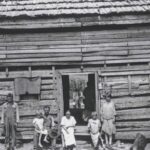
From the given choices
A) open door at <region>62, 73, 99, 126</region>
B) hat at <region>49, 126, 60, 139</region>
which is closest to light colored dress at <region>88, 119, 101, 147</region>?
hat at <region>49, 126, 60, 139</region>

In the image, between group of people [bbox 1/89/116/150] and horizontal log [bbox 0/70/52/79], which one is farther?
horizontal log [bbox 0/70/52/79]

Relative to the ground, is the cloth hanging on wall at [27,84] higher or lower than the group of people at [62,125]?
higher

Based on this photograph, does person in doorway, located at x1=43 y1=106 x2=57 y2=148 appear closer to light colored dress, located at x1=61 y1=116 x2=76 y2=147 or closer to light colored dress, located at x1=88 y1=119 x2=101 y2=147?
light colored dress, located at x1=61 y1=116 x2=76 y2=147

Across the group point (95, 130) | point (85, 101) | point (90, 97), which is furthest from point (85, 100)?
point (95, 130)

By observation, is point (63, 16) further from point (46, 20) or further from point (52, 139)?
point (52, 139)

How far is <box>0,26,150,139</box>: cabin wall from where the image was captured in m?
13.3

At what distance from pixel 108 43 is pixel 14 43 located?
324 centimetres

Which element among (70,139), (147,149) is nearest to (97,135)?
(70,139)

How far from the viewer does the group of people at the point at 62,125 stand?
1256cm

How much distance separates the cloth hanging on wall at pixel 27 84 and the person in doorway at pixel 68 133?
1529mm

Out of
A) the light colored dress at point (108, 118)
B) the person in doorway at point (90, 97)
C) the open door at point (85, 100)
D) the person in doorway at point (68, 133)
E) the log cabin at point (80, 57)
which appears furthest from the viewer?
the person in doorway at point (90, 97)

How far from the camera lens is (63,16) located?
13148 millimetres

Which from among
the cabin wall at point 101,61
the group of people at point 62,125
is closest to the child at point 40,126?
the group of people at point 62,125

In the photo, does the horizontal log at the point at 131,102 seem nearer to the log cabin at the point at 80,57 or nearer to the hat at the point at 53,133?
the log cabin at the point at 80,57
